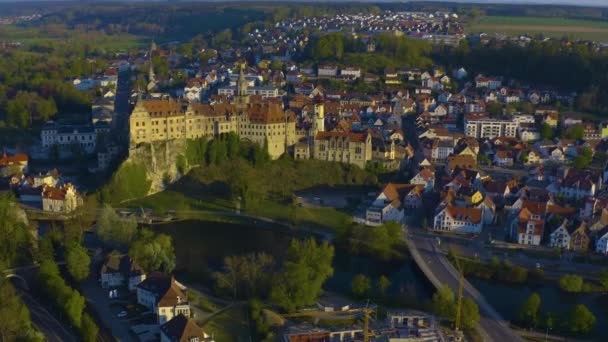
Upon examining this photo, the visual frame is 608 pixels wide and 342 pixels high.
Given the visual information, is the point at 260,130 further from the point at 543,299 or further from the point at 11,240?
the point at 543,299

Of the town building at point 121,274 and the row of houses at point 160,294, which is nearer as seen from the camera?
the row of houses at point 160,294

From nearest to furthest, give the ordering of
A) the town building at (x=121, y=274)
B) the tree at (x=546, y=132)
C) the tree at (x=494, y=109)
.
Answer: the town building at (x=121, y=274) < the tree at (x=546, y=132) < the tree at (x=494, y=109)

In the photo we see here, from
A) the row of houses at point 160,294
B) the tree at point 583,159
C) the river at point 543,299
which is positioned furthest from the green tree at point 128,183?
the tree at point 583,159

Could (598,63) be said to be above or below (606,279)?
above

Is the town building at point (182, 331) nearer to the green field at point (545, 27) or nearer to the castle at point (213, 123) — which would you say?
A: the castle at point (213, 123)

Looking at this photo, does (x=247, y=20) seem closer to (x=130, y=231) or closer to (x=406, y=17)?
(x=406, y=17)

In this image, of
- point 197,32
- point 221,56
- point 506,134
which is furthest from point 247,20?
point 506,134
